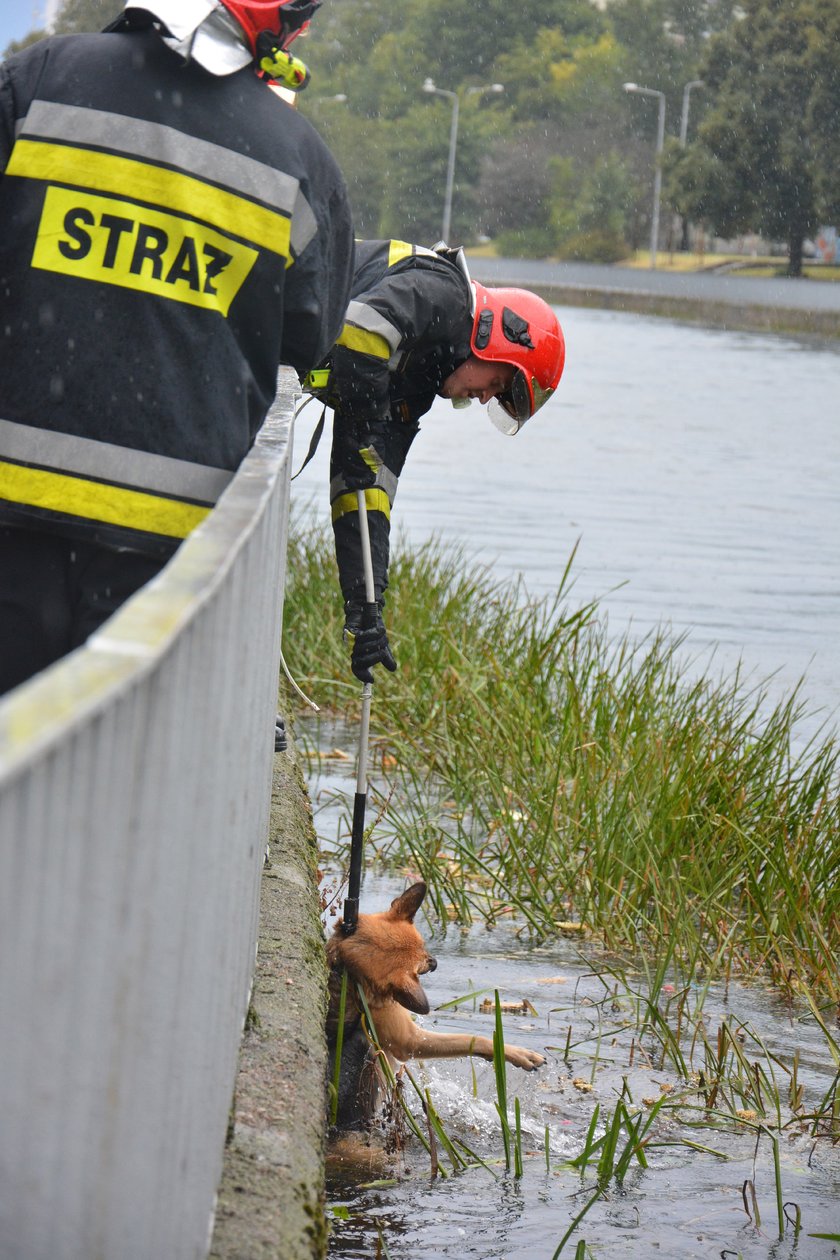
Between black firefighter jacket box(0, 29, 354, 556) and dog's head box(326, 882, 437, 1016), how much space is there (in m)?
1.36

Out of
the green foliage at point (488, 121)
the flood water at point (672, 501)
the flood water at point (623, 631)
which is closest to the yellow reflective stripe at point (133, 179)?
the flood water at point (623, 631)

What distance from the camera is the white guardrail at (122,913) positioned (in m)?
1.50

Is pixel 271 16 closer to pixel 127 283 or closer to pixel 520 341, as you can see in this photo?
pixel 127 283

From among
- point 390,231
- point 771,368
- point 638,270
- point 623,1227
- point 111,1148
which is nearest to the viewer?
point 111,1148

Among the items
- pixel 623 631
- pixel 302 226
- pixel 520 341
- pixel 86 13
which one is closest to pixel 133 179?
pixel 302 226

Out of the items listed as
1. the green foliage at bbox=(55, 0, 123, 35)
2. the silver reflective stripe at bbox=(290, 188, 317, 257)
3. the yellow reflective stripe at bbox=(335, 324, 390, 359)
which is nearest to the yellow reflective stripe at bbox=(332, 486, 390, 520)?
the yellow reflective stripe at bbox=(335, 324, 390, 359)

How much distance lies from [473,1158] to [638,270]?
83672 mm

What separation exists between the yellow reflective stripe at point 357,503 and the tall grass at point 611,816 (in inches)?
Result: 46.2

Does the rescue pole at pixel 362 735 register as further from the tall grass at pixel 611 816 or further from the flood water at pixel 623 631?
the tall grass at pixel 611 816

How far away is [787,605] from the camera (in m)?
14.2

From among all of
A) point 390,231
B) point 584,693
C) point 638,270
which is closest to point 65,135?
point 584,693

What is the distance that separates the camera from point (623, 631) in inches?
485

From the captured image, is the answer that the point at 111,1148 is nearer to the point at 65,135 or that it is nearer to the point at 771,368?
the point at 65,135

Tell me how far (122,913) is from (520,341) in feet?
13.7
